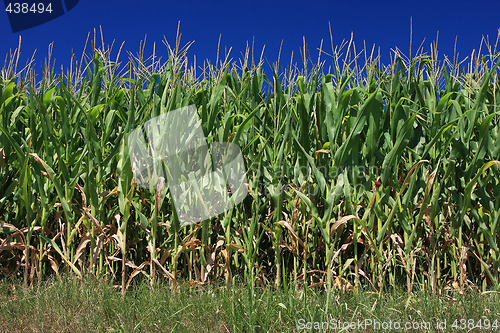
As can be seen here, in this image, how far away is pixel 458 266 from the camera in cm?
252

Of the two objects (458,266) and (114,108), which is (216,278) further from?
(458,266)

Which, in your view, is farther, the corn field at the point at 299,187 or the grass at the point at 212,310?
the corn field at the point at 299,187

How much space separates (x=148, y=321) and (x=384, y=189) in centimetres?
161

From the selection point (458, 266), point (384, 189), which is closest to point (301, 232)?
point (384, 189)

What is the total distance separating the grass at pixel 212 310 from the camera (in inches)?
77.2

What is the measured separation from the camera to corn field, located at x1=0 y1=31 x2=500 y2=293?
2.42 metres

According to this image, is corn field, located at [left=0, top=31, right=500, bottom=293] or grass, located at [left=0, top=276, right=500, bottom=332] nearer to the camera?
grass, located at [left=0, top=276, right=500, bottom=332]

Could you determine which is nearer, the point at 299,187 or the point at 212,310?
the point at 212,310

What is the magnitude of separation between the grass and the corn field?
0.56ft

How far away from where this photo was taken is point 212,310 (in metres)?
2.11

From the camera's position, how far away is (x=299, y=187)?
102 inches

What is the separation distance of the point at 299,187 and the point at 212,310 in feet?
3.22

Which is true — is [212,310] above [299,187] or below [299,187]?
below

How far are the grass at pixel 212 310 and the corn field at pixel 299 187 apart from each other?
170 millimetres
